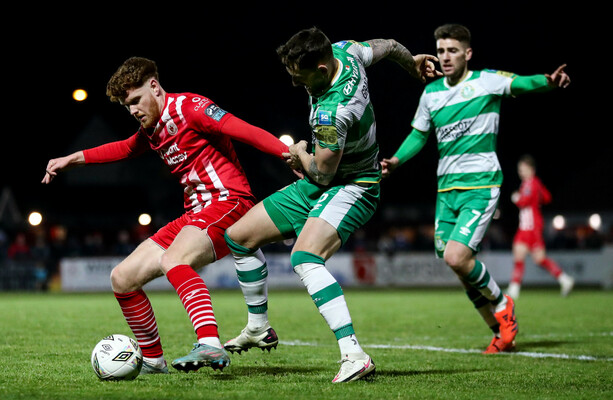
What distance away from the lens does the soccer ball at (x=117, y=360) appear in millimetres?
4613

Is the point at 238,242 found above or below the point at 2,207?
above

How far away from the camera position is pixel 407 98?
2038cm

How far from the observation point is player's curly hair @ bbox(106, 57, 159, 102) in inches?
198

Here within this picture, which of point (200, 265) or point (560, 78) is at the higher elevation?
point (560, 78)

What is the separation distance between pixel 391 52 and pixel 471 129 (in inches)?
62.4

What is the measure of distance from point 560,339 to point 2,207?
21.4 meters

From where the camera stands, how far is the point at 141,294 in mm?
5137

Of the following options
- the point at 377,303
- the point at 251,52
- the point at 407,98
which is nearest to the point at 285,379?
the point at 377,303

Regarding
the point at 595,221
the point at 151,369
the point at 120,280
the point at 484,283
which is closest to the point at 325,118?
the point at 120,280

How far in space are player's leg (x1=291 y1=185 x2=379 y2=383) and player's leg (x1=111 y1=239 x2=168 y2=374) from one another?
37.5 inches

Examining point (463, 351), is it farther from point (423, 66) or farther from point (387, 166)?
point (423, 66)

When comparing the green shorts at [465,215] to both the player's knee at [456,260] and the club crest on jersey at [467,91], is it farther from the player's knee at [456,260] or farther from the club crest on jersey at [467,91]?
the club crest on jersey at [467,91]

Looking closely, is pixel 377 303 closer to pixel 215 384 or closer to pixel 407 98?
pixel 407 98

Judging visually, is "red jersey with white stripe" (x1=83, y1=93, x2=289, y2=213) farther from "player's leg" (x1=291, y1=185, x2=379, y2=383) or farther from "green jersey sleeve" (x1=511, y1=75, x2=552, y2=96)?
"green jersey sleeve" (x1=511, y1=75, x2=552, y2=96)
